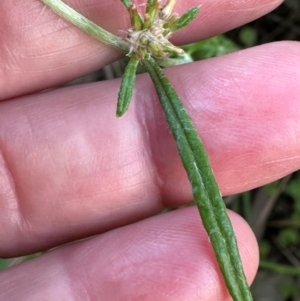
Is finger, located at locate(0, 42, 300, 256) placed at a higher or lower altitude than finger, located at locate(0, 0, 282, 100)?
lower

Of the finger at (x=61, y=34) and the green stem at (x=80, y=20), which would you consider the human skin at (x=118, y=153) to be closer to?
the finger at (x=61, y=34)

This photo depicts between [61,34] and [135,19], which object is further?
[61,34]

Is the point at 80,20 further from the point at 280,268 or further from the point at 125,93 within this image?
the point at 280,268

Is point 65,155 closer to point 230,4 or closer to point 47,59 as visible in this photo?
point 47,59

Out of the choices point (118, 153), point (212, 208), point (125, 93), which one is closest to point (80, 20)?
point (125, 93)

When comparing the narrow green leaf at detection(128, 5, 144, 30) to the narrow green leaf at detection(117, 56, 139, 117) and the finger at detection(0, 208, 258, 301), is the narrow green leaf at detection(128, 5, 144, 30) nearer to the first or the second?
the narrow green leaf at detection(117, 56, 139, 117)

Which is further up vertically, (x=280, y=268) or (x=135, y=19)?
(x=135, y=19)

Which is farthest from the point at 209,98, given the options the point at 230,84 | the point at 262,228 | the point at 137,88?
the point at 262,228

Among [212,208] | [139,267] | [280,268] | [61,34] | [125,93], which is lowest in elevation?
[280,268]

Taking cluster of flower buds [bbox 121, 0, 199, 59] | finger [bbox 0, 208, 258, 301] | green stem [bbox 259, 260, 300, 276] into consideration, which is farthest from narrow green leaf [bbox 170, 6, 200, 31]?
green stem [bbox 259, 260, 300, 276]
